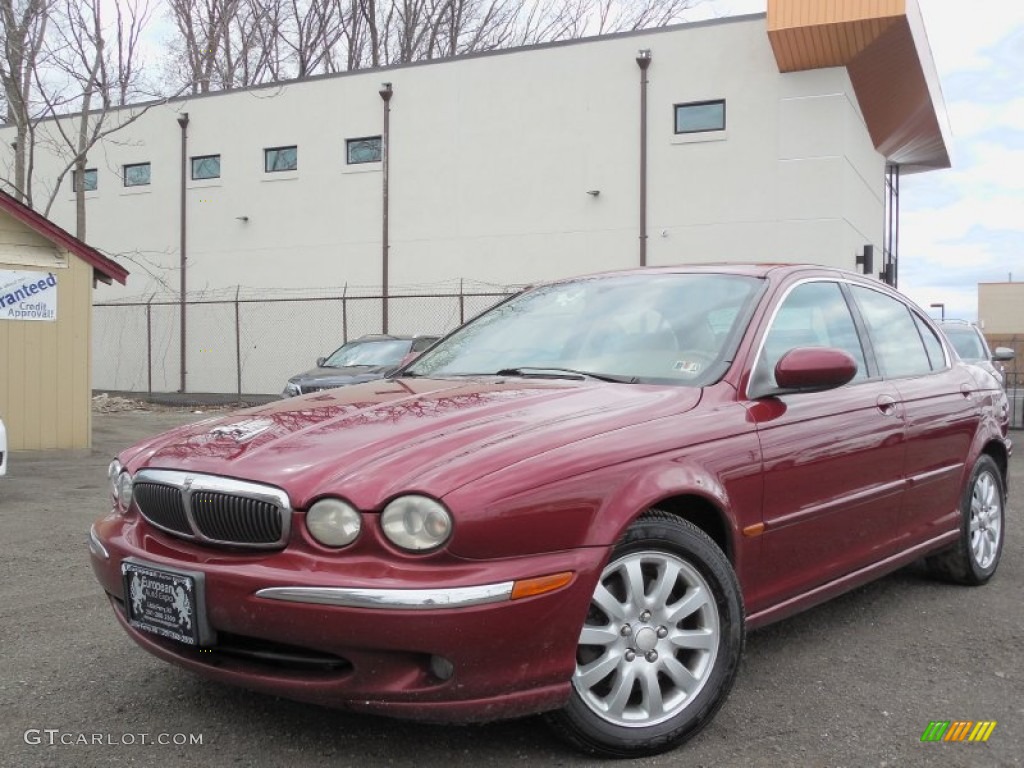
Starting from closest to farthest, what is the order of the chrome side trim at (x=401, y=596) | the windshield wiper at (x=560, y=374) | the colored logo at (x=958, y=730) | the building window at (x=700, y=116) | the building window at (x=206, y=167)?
the chrome side trim at (x=401, y=596) → the colored logo at (x=958, y=730) → the windshield wiper at (x=560, y=374) → the building window at (x=700, y=116) → the building window at (x=206, y=167)

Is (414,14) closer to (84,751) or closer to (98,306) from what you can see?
(98,306)

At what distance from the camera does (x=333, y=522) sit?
253 cm

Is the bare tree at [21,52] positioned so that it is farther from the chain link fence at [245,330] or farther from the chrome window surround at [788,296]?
the chrome window surround at [788,296]

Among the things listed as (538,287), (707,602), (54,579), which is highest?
(538,287)

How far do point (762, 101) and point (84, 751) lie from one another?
1669 cm

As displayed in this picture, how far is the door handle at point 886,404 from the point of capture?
12.9 feet

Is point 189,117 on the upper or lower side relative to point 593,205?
upper

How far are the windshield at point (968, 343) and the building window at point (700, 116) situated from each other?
21.3 ft

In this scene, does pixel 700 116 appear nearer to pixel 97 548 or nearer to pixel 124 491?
pixel 124 491

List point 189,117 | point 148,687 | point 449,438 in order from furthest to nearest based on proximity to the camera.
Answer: point 189,117 < point 148,687 < point 449,438

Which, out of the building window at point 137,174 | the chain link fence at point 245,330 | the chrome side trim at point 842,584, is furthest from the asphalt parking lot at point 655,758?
the building window at point 137,174

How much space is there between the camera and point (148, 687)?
342 cm

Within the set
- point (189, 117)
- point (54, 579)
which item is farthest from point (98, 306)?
point (54, 579)

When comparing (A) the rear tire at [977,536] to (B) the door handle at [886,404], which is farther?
(A) the rear tire at [977,536]
